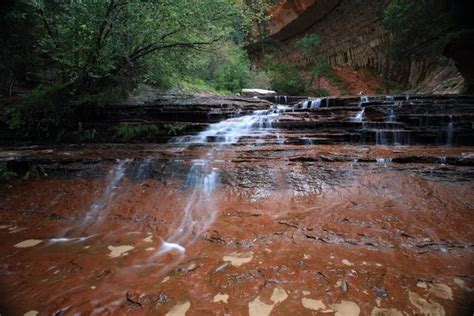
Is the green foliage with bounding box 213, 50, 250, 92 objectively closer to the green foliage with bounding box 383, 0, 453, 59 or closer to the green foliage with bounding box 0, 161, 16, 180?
the green foliage with bounding box 383, 0, 453, 59

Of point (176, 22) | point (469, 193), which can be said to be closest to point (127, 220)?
point (469, 193)

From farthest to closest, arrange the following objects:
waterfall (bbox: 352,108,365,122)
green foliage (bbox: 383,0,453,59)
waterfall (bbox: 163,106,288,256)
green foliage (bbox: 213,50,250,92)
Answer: green foliage (bbox: 213,50,250,92)
green foliage (bbox: 383,0,453,59)
waterfall (bbox: 352,108,365,122)
waterfall (bbox: 163,106,288,256)

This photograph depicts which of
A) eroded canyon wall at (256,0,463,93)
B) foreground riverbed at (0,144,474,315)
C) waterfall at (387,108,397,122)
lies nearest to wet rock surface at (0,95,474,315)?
foreground riverbed at (0,144,474,315)

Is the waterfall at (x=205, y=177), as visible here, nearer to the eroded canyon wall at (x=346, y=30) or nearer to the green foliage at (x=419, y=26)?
the green foliage at (x=419, y=26)

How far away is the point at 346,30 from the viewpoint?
20641 mm

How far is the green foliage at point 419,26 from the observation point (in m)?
7.99

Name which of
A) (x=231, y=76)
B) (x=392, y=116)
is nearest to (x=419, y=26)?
(x=392, y=116)

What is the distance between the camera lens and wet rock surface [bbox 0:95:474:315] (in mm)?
2127

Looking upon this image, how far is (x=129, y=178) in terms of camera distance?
15.5 feet

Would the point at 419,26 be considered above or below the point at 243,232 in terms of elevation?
above

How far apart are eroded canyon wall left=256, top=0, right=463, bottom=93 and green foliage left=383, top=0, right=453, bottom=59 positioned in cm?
793

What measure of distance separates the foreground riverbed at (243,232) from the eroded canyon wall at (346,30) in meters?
14.7

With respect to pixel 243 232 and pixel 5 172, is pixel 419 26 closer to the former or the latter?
pixel 243 232

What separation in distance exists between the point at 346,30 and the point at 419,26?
13569mm
